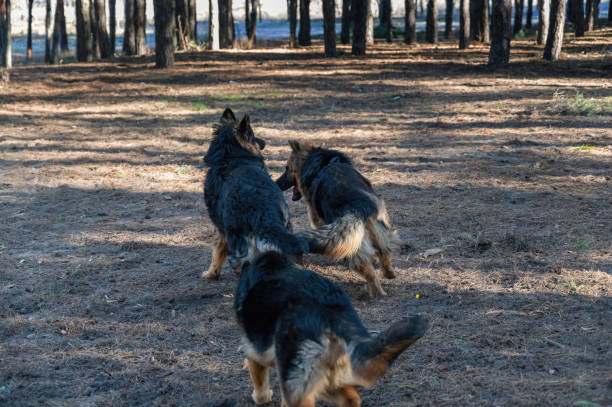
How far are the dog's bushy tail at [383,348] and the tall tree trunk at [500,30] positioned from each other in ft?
56.7

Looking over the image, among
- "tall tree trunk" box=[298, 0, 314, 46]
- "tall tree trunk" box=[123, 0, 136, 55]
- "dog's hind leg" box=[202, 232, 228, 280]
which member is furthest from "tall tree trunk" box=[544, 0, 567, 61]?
"tall tree trunk" box=[123, 0, 136, 55]

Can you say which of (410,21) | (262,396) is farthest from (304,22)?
(262,396)

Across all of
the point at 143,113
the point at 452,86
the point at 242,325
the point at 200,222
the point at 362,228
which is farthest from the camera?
the point at 452,86

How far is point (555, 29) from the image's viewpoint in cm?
1902

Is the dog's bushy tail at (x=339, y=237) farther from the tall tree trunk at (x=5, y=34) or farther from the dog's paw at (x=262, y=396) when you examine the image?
the tall tree trunk at (x=5, y=34)

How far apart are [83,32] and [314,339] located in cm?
2710

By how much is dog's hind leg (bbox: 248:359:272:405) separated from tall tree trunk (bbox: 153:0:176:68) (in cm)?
1876

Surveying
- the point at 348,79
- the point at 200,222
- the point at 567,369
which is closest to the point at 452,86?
the point at 348,79

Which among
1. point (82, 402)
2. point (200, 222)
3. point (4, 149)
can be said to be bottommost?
point (82, 402)

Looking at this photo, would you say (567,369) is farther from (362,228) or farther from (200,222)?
(200,222)

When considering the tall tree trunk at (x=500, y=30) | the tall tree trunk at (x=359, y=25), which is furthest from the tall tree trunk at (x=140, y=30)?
the tall tree trunk at (x=500, y=30)

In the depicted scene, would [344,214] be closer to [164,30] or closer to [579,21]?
[164,30]

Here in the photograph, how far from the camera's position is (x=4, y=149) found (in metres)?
12.0

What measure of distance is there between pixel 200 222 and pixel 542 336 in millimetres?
4730
